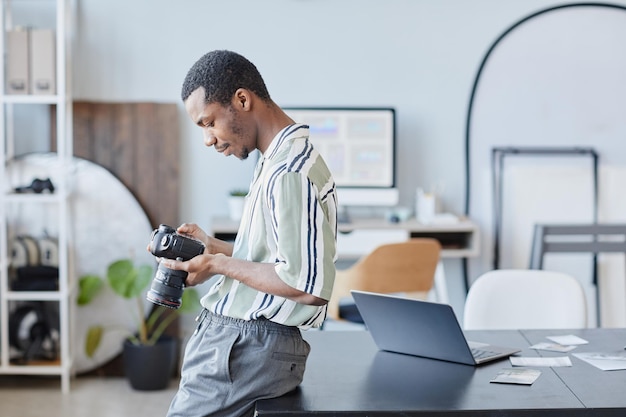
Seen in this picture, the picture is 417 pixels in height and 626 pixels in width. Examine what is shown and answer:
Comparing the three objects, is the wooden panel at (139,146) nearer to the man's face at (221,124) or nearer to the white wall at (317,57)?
the white wall at (317,57)

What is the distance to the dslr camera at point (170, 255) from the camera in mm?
2092

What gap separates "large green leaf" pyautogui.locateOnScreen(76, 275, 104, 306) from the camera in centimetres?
500

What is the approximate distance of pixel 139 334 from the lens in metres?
5.14

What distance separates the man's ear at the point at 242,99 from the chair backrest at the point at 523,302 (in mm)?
1591

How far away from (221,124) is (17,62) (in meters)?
3.04

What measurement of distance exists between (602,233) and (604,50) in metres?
1.09

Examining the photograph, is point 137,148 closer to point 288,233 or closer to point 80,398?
point 80,398

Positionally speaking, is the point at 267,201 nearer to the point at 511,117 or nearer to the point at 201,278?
the point at 201,278

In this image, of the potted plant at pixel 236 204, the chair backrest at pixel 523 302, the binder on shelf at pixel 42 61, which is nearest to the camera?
the chair backrest at pixel 523 302

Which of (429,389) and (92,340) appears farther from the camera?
(92,340)

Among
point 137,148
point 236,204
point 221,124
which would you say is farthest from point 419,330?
point 137,148

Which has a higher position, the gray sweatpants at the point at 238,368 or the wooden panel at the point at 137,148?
the wooden panel at the point at 137,148

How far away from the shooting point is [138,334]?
5168mm

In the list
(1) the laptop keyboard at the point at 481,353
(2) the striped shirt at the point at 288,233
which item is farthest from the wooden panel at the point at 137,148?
(2) the striped shirt at the point at 288,233
